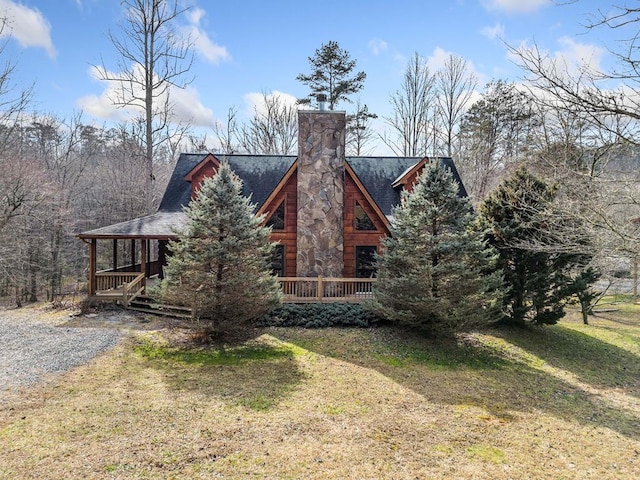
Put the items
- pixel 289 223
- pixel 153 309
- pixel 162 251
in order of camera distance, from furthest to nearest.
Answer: pixel 162 251
pixel 289 223
pixel 153 309

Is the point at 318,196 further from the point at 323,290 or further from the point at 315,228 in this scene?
the point at 323,290

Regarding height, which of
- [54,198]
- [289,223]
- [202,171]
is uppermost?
[202,171]

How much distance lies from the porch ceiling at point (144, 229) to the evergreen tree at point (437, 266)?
7.67m

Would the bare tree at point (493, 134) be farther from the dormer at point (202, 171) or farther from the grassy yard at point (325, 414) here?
the dormer at point (202, 171)

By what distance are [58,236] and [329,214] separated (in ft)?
54.9

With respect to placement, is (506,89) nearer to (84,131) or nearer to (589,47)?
(589,47)

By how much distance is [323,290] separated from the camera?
13305 mm

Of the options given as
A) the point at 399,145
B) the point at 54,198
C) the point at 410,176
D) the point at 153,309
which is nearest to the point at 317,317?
the point at 153,309

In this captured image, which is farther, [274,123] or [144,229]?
[274,123]

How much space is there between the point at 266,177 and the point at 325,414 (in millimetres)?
12312

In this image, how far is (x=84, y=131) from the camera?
3191 cm

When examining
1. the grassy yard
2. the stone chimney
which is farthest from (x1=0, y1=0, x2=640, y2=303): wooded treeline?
the stone chimney

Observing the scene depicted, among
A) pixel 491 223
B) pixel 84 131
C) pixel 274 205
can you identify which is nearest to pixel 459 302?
pixel 491 223

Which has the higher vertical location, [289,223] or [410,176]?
[410,176]
